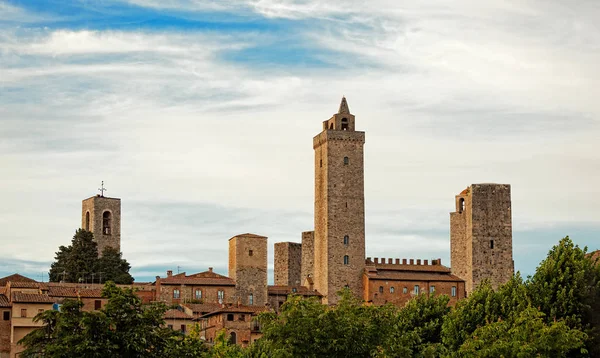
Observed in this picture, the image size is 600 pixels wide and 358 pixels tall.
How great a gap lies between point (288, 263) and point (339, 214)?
10262 millimetres

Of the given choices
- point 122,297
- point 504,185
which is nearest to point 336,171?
point 504,185

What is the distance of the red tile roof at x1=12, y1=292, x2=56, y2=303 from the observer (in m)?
75.4

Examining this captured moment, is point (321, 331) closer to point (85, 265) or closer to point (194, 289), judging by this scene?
point (194, 289)

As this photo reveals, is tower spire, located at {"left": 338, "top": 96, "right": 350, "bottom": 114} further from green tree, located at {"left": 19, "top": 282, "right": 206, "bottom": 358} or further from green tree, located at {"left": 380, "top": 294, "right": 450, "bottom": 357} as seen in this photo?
green tree, located at {"left": 19, "top": 282, "right": 206, "bottom": 358}

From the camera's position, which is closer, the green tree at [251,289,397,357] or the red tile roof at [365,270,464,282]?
the green tree at [251,289,397,357]

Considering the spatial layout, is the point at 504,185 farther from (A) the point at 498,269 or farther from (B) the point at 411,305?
(B) the point at 411,305

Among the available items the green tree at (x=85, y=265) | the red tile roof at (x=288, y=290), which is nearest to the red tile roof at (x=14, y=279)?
the green tree at (x=85, y=265)

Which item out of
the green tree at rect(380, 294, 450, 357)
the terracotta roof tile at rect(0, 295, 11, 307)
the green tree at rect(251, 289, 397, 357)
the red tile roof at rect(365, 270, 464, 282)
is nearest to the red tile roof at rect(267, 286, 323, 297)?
the red tile roof at rect(365, 270, 464, 282)

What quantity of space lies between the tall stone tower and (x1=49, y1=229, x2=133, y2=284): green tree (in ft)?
47.9

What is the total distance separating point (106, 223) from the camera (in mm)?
118250

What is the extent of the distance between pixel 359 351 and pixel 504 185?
162 ft

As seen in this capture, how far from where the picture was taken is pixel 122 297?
143ft

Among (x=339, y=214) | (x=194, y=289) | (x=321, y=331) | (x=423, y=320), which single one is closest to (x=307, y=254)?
(x=339, y=214)

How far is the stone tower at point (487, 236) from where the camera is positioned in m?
95.4
